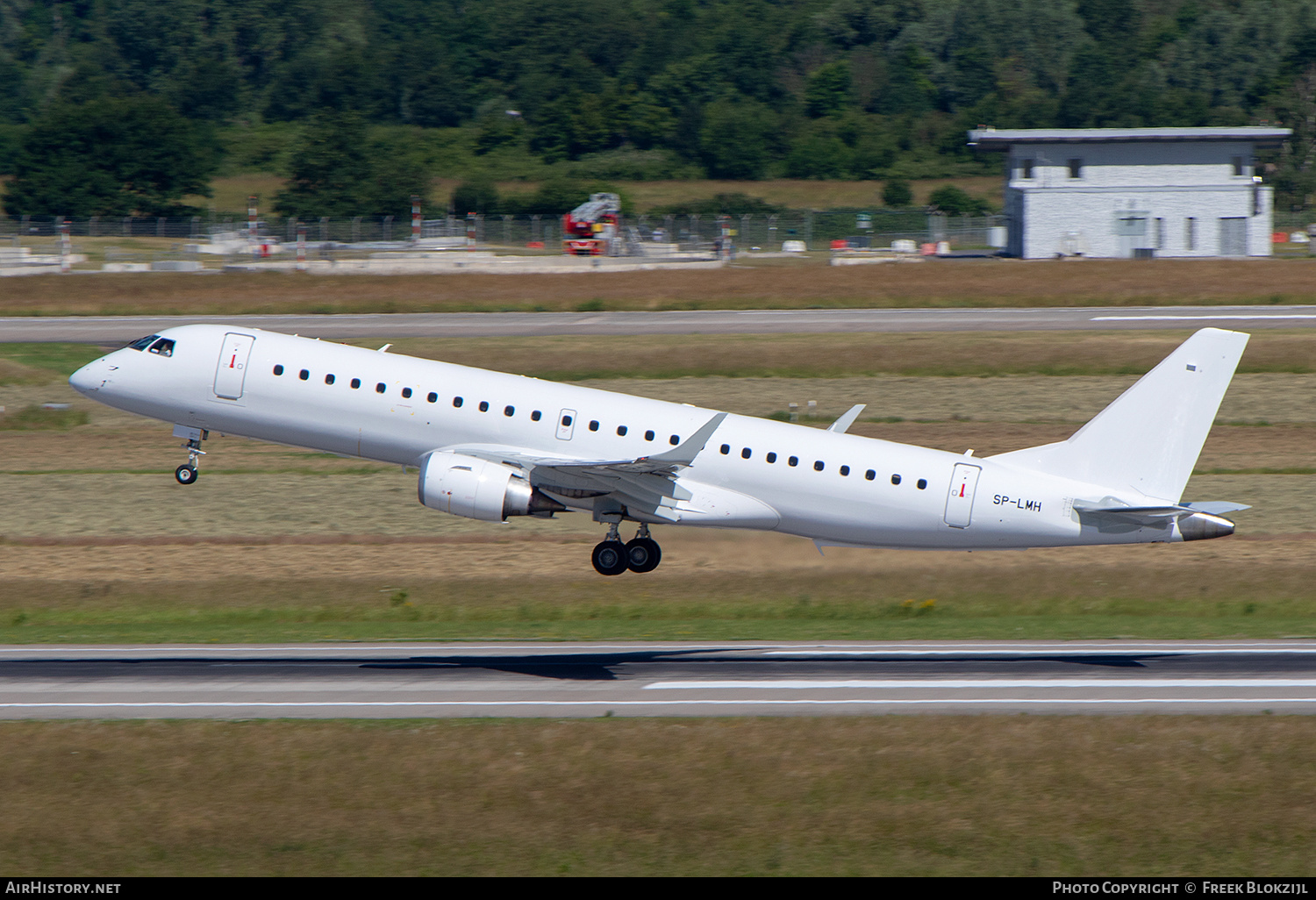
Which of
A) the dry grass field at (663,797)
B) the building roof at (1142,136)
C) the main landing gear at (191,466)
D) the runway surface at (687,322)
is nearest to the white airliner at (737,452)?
the main landing gear at (191,466)

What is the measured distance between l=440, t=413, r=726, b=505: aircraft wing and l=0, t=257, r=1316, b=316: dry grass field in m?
55.3

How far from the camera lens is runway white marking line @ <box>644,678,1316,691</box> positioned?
1265 inches

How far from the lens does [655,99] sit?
19388 centimetres

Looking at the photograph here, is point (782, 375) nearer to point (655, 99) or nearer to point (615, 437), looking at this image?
point (615, 437)

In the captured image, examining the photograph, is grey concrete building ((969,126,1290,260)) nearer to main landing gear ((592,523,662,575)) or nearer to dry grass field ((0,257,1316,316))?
dry grass field ((0,257,1316,316))

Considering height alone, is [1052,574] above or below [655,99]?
below

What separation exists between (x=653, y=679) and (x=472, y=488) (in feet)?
21.8

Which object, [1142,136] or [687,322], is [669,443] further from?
[1142,136]

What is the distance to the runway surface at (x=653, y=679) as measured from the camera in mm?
30141

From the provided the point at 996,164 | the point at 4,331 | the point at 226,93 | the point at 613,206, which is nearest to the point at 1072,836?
the point at 4,331

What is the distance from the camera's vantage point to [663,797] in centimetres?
2453

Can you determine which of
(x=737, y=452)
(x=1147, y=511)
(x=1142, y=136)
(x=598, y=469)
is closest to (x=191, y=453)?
(x=598, y=469)

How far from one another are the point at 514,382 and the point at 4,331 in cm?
5555

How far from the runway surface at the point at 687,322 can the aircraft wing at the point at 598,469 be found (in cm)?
4359
